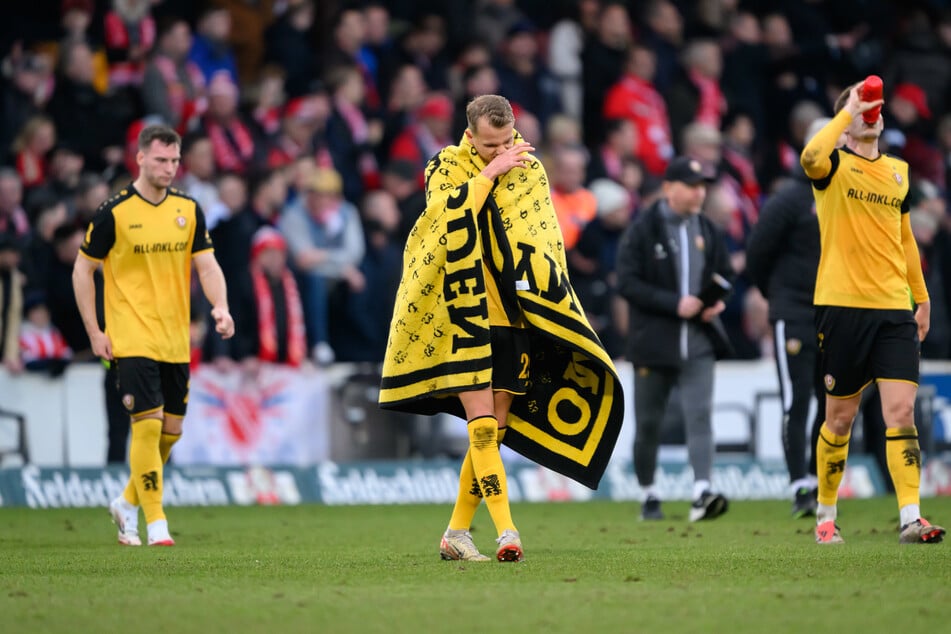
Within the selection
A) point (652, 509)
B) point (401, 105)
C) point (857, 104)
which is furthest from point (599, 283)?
point (857, 104)

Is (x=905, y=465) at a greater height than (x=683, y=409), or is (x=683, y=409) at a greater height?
Answer: (x=905, y=465)

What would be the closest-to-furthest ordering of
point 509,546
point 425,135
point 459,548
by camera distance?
A: point 509,546 < point 459,548 < point 425,135

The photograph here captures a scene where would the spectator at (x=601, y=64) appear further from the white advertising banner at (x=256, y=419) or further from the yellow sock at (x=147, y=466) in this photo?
the yellow sock at (x=147, y=466)

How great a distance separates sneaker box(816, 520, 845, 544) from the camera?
9.61 metres

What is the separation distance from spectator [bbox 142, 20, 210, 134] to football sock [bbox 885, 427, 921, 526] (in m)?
9.42

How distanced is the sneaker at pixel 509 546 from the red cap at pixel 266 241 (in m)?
7.68

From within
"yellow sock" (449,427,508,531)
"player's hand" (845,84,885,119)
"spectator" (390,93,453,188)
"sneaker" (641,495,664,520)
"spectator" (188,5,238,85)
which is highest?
"spectator" (188,5,238,85)

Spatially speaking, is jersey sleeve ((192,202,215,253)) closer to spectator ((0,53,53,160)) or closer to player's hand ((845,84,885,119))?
player's hand ((845,84,885,119))

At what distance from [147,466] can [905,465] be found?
4.57 meters

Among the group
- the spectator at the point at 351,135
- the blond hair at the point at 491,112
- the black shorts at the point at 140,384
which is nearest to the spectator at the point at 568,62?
the spectator at the point at 351,135

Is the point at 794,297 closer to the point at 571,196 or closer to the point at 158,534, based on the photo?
the point at 158,534

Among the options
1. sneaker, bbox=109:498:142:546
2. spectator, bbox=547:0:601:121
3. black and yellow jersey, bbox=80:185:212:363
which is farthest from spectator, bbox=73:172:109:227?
spectator, bbox=547:0:601:121

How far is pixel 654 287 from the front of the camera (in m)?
12.6

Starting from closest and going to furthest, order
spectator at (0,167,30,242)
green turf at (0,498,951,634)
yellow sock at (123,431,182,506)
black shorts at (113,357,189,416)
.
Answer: green turf at (0,498,951,634) → black shorts at (113,357,189,416) → yellow sock at (123,431,182,506) → spectator at (0,167,30,242)
